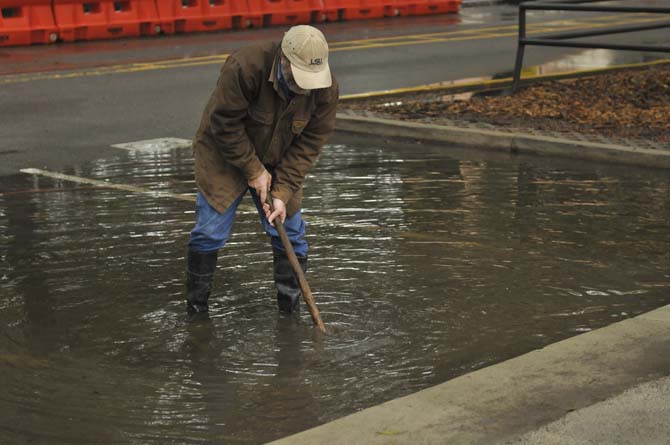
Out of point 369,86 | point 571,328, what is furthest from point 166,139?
point 571,328

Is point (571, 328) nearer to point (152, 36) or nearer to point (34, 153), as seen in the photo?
point (34, 153)

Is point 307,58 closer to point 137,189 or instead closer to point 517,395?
point 517,395

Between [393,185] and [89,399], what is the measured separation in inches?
179

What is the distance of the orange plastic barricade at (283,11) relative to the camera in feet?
70.5

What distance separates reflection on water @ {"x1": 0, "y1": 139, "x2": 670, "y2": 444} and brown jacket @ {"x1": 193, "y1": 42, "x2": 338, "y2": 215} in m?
0.69

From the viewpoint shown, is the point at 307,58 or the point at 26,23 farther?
the point at 26,23

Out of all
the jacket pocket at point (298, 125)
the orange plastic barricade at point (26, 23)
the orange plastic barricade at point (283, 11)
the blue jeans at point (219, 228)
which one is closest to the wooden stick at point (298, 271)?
the blue jeans at point (219, 228)

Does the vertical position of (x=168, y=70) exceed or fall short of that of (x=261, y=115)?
it falls short

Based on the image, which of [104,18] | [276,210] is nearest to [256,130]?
[276,210]

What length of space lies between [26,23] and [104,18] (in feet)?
4.47

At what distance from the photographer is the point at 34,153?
10750 mm

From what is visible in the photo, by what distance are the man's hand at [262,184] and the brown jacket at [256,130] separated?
0.09 ft

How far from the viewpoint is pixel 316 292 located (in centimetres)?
660

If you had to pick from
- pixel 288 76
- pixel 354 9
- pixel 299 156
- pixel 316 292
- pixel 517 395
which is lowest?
pixel 316 292
